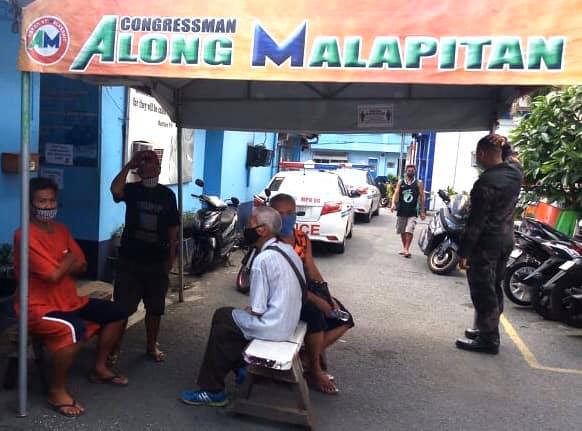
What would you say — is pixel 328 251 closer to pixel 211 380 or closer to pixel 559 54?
pixel 211 380

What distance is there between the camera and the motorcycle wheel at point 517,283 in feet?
20.7

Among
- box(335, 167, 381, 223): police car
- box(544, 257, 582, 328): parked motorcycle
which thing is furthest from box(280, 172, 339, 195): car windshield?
box(335, 167, 381, 223): police car

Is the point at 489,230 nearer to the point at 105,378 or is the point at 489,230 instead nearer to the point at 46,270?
the point at 105,378

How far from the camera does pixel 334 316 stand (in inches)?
149

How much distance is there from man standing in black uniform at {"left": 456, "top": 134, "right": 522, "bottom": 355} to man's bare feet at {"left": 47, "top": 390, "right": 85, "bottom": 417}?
3264mm

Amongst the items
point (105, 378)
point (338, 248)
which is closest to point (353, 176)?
point (338, 248)

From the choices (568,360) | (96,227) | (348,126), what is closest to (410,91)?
(348,126)

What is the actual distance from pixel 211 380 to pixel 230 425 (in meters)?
0.31

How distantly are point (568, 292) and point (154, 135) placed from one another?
5739mm

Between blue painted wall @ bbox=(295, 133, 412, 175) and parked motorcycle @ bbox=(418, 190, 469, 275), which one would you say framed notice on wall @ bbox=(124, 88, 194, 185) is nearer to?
parked motorcycle @ bbox=(418, 190, 469, 275)

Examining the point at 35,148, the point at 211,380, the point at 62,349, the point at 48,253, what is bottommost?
the point at 211,380

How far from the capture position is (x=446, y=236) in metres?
8.16

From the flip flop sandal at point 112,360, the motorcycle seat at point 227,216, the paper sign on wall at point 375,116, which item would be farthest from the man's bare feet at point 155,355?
the motorcycle seat at point 227,216

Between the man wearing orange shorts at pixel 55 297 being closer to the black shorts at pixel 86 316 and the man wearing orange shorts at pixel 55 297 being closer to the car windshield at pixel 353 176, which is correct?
the black shorts at pixel 86 316
